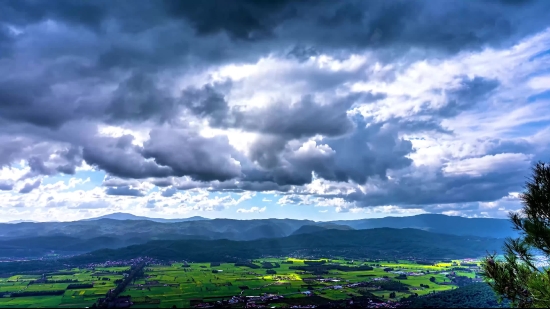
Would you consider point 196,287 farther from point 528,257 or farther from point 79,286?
point 528,257

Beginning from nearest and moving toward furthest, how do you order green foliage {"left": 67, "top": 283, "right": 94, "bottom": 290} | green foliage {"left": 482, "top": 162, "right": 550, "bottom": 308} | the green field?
1. green foliage {"left": 482, "top": 162, "right": 550, "bottom": 308}
2. the green field
3. green foliage {"left": 67, "top": 283, "right": 94, "bottom": 290}

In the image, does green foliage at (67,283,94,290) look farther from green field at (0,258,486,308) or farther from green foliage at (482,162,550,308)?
green foliage at (482,162,550,308)

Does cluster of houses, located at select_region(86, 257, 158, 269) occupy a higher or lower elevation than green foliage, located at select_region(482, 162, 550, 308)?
lower

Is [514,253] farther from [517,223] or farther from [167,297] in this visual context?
[167,297]

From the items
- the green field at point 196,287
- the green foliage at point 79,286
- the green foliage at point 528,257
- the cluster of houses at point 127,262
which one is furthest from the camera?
the cluster of houses at point 127,262

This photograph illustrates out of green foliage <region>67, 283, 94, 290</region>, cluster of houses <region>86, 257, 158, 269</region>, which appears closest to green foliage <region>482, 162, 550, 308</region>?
green foliage <region>67, 283, 94, 290</region>

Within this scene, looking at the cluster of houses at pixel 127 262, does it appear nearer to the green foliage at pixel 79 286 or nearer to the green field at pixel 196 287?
the green field at pixel 196 287

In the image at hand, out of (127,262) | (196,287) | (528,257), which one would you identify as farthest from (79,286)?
(528,257)

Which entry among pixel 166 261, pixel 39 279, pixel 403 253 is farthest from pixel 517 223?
pixel 403 253

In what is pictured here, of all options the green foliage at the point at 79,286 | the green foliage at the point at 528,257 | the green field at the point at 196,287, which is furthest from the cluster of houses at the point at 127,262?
the green foliage at the point at 528,257
